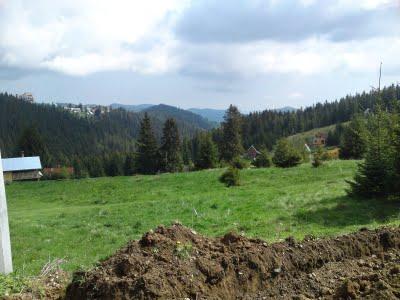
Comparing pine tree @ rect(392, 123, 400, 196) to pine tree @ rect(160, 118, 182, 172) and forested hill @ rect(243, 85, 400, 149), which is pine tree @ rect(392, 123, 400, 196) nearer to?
pine tree @ rect(160, 118, 182, 172)

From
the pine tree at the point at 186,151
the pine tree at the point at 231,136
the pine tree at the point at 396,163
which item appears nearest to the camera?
the pine tree at the point at 396,163

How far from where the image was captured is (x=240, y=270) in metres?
5.56

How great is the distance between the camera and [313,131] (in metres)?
166

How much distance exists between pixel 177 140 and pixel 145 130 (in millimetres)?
4945

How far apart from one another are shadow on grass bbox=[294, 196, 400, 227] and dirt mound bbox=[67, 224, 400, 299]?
21.7 ft

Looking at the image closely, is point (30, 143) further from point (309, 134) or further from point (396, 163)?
point (309, 134)

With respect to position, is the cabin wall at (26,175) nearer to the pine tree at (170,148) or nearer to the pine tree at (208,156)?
the pine tree at (170,148)

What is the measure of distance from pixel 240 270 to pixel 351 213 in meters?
9.76

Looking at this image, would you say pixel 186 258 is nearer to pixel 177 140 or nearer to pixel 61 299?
pixel 61 299

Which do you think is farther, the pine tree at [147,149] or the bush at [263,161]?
the pine tree at [147,149]

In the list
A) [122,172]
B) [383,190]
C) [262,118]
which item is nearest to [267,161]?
[383,190]

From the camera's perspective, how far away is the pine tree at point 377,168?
15.9 metres

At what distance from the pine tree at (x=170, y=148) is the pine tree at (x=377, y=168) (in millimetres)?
48774

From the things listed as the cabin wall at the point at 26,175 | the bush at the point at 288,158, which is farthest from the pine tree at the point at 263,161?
the cabin wall at the point at 26,175
